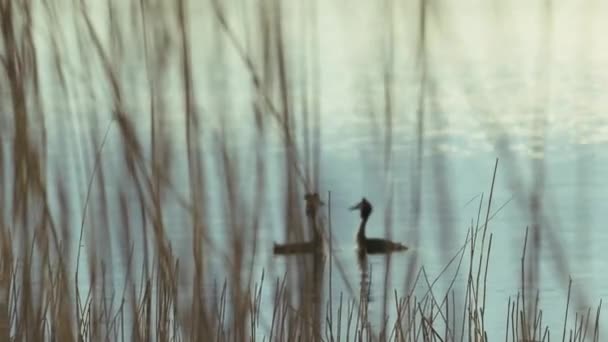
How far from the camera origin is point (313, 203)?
1282mm

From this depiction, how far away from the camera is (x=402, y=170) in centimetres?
115

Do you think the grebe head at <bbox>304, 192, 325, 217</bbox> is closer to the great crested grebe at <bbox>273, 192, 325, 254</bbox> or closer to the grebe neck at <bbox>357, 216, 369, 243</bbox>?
the great crested grebe at <bbox>273, 192, 325, 254</bbox>

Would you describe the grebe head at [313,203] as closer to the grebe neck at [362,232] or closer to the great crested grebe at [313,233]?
the great crested grebe at [313,233]

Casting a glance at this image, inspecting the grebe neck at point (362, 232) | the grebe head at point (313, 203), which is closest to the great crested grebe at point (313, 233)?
the grebe head at point (313, 203)

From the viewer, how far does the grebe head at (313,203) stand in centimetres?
120

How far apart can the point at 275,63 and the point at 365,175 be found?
0.15m

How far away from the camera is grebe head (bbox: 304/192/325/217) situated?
47.1 inches

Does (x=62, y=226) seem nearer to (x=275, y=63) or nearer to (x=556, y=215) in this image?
(x=275, y=63)

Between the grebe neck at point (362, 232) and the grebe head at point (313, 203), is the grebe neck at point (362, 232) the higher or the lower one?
the lower one

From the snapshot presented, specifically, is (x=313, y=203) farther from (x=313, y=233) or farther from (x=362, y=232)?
(x=362, y=232)

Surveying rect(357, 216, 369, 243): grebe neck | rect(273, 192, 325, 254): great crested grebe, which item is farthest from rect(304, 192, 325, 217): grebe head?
rect(357, 216, 369, 243): grebe neck

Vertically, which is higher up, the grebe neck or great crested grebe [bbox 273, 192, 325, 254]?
great crested grebe [bbox 273, 192, 325, 254]

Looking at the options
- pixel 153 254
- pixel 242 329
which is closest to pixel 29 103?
pixel 153 254

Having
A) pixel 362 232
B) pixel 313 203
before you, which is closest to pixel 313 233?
pixel 313 203
